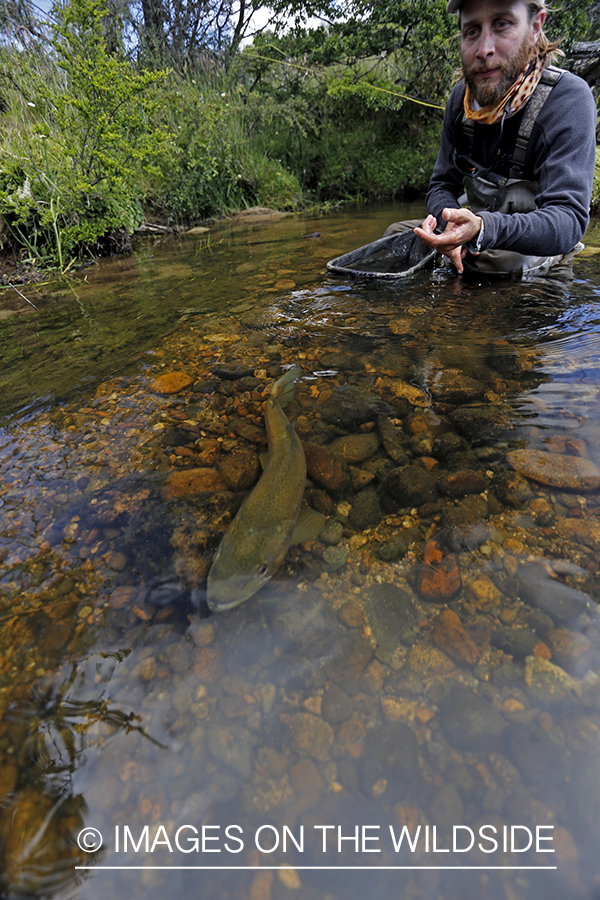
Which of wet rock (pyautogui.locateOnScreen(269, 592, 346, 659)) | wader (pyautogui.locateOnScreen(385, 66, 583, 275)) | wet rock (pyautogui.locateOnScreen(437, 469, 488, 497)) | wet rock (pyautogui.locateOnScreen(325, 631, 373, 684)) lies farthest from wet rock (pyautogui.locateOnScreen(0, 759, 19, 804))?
wader (pyautogui.locateOnScreen(385, 66, 583, 275))

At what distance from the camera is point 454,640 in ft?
4.99

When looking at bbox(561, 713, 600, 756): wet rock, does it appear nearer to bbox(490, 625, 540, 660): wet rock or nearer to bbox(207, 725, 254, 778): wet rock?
bbox(490, 625, 540, 660): wet rock

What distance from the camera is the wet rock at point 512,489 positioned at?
2.02 m

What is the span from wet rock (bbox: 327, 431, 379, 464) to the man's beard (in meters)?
3.42

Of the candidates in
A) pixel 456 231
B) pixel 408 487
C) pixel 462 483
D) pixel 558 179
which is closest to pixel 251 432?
pixel 408 487

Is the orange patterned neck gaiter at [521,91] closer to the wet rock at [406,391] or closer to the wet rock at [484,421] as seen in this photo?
the wet rock at [406,391]

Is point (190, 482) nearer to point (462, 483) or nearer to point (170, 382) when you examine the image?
point (170, 382)

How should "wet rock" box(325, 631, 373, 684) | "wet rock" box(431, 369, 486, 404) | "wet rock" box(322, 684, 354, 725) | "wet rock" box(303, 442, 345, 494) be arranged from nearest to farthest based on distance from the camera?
"wet rock" box(322, 684, 354, 725) < "wet rock" box(325, 631, 373, 684) < "wet rock" box(303, 442, 345, 494) < "wet rock" box(431, 369, 486, 404)

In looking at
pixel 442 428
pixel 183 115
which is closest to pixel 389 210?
pixel 183 115

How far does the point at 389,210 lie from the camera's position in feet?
35.4

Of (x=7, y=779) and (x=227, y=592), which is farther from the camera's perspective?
(x=227, y=592)

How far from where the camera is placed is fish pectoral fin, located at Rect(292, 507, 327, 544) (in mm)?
1957

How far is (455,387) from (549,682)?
1923 mm

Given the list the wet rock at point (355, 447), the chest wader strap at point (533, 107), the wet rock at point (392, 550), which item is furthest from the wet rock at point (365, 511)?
the chest wader strap at point (533, 107)
